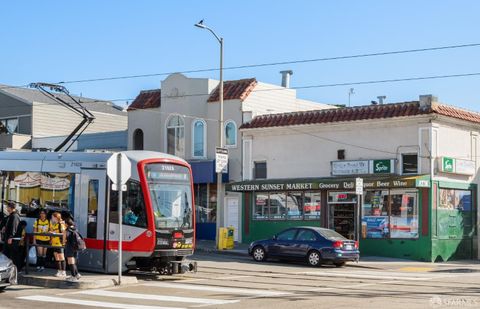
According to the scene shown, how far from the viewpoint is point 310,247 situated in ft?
81.9

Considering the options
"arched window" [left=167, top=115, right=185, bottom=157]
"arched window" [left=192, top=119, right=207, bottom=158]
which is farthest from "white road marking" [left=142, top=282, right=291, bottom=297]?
"arched window" [left=167, top=115, right=185, bottom=157]

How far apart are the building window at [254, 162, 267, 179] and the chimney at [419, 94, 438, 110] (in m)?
8.41

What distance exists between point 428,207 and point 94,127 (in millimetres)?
29094

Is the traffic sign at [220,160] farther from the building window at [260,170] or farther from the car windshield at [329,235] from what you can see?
the car windshield at [329,235]

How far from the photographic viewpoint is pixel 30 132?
158 ft

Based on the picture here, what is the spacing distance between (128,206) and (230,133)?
18.4 meters

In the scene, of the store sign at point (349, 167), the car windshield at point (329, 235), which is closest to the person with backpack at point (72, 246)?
the car windshield at point (329, 235)

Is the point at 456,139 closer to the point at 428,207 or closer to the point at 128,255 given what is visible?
the point at 428,207

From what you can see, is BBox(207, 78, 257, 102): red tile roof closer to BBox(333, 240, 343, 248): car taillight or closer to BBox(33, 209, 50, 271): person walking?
BBox(333, 240, 343, 248): car taillight

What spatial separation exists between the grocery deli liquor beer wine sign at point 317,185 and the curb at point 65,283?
14.4 m

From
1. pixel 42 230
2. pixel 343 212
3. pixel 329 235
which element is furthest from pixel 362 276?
pixel 343 212

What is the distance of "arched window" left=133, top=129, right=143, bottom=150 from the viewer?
40094 millimetres

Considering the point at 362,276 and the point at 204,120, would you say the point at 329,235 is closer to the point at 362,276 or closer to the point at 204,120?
the point at 362,276

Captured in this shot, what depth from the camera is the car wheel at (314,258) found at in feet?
81.1
